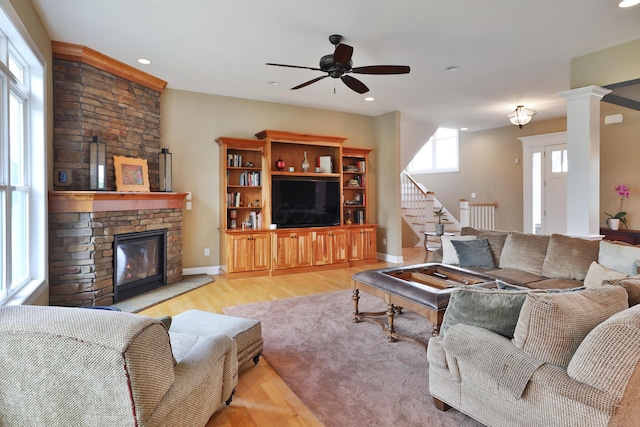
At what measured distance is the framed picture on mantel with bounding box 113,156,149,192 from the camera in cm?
433

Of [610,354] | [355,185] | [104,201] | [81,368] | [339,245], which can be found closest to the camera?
[81,368]

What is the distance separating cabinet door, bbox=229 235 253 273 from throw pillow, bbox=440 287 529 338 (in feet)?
12.7

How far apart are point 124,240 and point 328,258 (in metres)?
3.12

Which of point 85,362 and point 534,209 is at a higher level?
point 534,209

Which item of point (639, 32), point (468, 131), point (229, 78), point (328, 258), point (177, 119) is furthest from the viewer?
point (468, 131)

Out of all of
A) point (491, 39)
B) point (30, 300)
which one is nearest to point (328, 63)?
point (491, 39)

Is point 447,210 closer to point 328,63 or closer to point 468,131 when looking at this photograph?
point 468,131

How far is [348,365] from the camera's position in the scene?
8.62 ft

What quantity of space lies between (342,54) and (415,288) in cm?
211

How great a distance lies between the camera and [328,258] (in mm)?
6090

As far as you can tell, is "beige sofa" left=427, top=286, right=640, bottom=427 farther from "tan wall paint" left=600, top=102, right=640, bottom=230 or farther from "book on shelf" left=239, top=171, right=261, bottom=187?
"tan wall paint" left=600, top=102, right=640, bottom=230

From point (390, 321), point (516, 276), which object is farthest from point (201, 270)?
point (516, 276)

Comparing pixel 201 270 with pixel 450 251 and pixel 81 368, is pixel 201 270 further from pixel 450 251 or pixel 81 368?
pixel 81 368

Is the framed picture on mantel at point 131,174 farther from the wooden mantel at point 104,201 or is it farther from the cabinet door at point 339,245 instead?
the cabinet door at point 339,245
